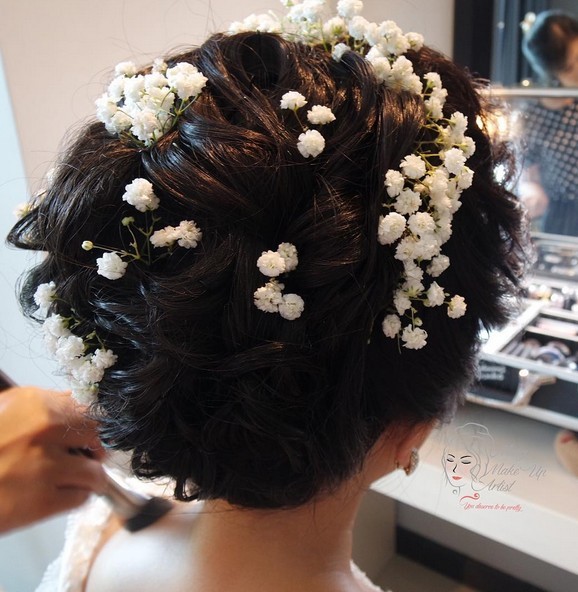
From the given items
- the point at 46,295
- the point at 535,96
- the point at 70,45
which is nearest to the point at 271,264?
the point at 46,295

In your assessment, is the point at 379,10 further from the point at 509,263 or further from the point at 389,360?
the point at 389,360

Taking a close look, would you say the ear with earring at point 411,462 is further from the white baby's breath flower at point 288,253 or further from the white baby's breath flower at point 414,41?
the white baby's breath flower at point 414,41

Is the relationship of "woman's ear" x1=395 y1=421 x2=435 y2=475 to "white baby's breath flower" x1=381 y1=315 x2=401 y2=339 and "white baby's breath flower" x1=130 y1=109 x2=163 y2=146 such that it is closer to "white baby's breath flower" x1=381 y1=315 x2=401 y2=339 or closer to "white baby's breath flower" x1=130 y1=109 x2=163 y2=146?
"white baby's breath flower" x1=381 y1=315 x2=401 y2=339

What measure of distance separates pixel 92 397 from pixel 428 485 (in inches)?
21.4

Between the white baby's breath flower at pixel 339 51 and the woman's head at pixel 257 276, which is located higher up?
the white baby's breath flower at pixel 339 51

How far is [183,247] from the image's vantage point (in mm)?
479

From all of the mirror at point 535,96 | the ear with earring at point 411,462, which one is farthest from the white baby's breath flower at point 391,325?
the mirror at point 535,96

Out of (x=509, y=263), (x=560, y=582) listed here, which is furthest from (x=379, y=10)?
(x=560, y=582)

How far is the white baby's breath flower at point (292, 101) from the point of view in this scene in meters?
0.48

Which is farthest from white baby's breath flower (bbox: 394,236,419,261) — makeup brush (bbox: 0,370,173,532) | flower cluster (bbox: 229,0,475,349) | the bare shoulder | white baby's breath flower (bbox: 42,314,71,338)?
makeup brush (bbox: 0,370,173,532)

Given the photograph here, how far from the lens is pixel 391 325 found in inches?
20.0

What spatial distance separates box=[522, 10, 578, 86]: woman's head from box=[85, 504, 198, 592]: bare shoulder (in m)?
1.12

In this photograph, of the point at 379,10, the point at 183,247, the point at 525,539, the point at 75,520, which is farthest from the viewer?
the point at 379,10

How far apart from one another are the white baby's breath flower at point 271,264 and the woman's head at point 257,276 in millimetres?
11
